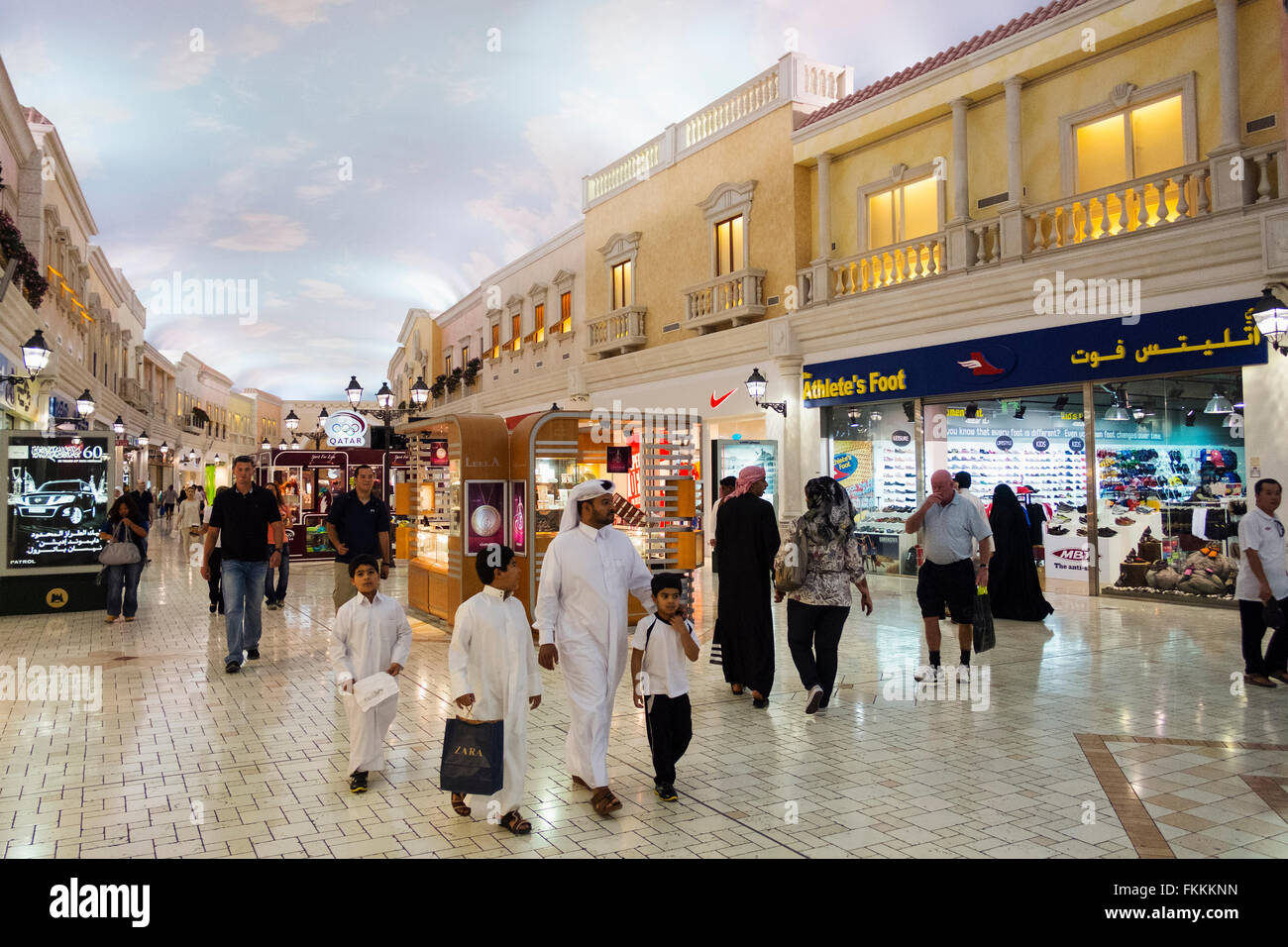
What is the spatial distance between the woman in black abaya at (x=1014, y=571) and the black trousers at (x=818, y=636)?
15.0 feet

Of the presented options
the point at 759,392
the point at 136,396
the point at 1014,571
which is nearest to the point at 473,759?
the point at 1014,571

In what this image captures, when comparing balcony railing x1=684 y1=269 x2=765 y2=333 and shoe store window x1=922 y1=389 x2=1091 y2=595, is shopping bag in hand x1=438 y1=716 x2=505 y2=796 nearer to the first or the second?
shoe store window x1=922 y1=389 x2=1091 y2=595

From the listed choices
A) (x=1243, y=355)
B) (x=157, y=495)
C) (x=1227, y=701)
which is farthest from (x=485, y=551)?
(x=157, y=495)

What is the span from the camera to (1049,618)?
10.2 meters

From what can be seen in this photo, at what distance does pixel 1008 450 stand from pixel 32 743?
38.0ft

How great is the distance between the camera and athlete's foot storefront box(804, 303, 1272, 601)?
10.6 metres

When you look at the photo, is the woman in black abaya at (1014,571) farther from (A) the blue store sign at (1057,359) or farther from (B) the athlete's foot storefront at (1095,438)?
(A) the blue store sign at (1057,359)

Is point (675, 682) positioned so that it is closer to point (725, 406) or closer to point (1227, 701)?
point (1227, 701)

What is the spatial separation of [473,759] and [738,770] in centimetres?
163

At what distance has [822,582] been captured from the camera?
6109 mm

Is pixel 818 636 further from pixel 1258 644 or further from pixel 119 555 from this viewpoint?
pixel 119 555

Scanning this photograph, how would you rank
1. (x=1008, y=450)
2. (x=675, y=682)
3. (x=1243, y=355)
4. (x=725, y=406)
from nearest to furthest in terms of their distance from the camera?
(x=675, y=682), (x=1243, y=355), (x=1008, y=450), (x=725, y=406)

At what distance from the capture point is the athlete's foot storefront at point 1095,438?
10562mm

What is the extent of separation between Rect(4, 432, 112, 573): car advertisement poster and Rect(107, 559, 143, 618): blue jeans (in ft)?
3.59
